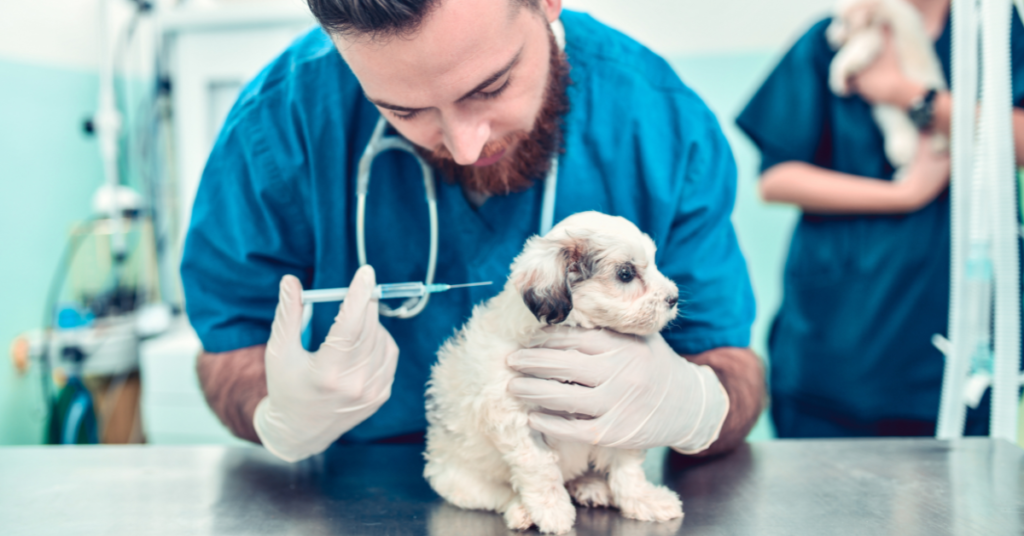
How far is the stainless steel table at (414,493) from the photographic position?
84 cm

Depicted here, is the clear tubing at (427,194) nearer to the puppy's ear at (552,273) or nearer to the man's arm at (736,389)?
the puppy's ear at (552,273)

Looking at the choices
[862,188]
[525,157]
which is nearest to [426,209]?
[525,157]

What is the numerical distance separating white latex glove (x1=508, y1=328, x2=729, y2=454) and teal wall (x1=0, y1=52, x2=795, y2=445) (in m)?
1.91

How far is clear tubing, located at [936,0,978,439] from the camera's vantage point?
3.97 feet

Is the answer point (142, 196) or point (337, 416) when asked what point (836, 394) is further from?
point (142, 196)

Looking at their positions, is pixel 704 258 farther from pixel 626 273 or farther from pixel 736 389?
pixel 626 273

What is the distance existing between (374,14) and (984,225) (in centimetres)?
A: 120

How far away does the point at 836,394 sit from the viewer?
5.66 feet

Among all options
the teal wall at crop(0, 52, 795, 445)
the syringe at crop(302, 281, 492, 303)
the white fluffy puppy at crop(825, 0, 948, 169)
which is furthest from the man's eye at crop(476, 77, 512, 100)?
the teal wall at crop(0, 52, 795, 445)

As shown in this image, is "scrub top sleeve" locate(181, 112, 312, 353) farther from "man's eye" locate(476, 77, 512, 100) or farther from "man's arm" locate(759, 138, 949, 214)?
"man's arm" locate(759, 138, 949, 214)

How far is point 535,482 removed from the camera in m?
0.77

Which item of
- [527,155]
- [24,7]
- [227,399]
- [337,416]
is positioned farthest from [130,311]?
[527,155]

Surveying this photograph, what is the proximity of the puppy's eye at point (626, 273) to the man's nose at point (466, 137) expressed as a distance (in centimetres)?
28

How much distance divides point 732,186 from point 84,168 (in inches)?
102
